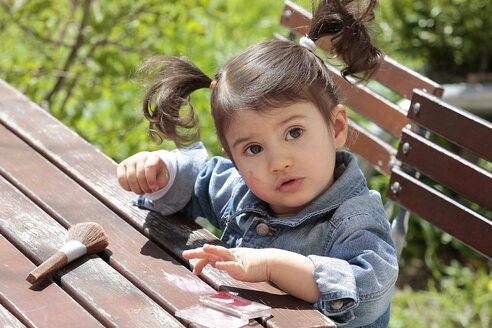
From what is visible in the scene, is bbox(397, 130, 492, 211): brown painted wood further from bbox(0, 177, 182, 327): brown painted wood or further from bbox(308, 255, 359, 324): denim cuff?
bbox(0, 177, 182, 327): brown painted wood

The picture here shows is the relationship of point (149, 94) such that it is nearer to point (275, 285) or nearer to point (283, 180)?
point (283, 180)

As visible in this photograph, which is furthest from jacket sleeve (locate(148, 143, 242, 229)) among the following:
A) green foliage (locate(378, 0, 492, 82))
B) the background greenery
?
green foliage (locate(378, 0, 492, 82))

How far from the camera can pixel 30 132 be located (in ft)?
7.46

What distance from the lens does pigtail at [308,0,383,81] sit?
218 cm

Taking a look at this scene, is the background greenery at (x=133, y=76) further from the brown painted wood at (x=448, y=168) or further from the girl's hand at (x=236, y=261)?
the girl's hand at (x=236, y=261)

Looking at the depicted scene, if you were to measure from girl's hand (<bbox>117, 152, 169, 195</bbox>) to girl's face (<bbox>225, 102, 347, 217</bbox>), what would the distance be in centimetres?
25

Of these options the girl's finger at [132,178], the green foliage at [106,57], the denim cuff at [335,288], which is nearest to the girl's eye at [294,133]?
the denim cuff at [335,288]

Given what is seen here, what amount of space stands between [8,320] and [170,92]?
0.84 m

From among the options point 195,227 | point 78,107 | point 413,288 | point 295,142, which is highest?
point 295,142

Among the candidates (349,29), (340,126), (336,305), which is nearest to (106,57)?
(349,29)

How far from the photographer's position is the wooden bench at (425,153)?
228cm

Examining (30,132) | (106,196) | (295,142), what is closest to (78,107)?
(30,132)

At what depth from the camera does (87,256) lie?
68.9 inches

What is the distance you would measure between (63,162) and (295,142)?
62 cm
